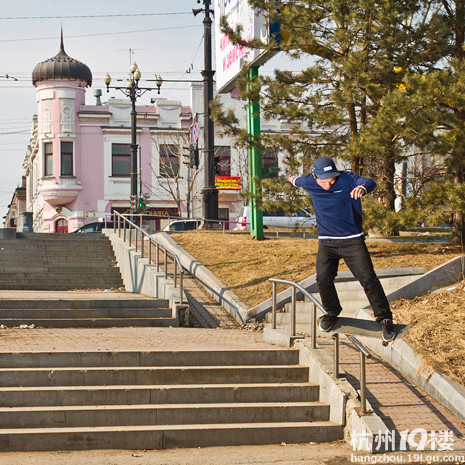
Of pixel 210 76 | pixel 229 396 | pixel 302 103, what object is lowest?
pixel 229 396

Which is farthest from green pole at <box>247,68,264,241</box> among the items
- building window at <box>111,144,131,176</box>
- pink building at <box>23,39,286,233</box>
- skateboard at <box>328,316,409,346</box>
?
building window at <box>111,144,131,176</box>

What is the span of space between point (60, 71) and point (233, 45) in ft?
99.4

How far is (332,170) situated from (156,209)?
1642 inches

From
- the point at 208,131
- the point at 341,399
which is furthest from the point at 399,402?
the point at 208,131

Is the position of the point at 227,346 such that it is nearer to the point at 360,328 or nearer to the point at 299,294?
the point at 360,328

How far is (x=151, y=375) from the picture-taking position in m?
8.41

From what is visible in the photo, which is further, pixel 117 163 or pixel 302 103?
pixel 117 163

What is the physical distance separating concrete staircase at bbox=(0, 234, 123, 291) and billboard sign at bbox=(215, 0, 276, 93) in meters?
5.92

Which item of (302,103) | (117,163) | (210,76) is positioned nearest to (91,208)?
(117,163)

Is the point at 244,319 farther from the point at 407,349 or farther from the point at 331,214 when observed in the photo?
the point at 331,214

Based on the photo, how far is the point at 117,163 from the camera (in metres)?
48.0

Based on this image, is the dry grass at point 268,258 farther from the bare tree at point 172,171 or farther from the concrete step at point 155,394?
the bare tree at point 172,171

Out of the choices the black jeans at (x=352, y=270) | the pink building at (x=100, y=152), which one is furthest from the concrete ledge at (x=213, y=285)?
the pink building at (x=100, y=152)

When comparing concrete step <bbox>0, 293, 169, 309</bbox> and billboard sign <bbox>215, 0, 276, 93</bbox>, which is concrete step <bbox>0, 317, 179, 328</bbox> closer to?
concrete step <bbox>0, 293, 169, 309</bbox>
